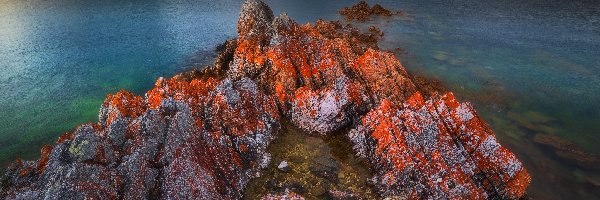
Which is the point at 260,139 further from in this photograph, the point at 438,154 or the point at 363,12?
the point at 363,12

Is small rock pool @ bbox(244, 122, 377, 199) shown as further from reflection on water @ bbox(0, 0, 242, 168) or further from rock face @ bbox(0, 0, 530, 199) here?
reflection on water @ bbox(0, 0, 242, 168)

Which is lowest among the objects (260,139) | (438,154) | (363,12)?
(438,154)

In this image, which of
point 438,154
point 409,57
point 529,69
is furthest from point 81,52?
point 529,69

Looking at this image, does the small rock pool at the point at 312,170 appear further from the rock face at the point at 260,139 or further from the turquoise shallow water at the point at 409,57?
the turquoise shallow water at the point at 409,57

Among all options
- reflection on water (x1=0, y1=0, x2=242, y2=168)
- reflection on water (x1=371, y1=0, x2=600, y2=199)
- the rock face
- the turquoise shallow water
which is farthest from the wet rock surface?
the rock face

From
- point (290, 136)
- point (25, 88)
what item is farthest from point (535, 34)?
point (25, 88)

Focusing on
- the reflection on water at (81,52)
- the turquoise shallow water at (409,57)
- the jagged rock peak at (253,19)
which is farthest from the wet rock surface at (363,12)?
the jagged rock peak at (253,19)

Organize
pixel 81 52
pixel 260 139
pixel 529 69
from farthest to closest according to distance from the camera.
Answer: pixel 81 52
pixel 529 69
pixel 260 139
